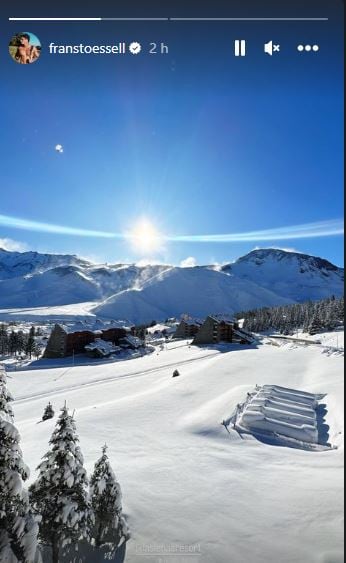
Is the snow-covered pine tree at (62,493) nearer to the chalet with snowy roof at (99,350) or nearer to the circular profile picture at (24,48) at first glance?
the circular profile picture at (24,48)

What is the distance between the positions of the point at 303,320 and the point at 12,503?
129 m

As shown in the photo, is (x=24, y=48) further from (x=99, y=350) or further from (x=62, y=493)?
(x=99, y=350)

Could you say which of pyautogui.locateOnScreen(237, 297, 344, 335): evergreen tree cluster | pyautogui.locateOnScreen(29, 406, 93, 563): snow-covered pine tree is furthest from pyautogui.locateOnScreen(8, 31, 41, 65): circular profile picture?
pyautogui.locateOnScreen(237, 297, 344, 335): evergreen tree cluster

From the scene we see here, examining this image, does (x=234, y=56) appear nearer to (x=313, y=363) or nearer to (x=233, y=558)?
(x=233, y=558)

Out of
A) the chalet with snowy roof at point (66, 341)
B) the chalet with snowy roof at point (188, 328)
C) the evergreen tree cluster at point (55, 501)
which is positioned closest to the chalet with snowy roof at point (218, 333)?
the chalet with snowy roof at point (188, 328)

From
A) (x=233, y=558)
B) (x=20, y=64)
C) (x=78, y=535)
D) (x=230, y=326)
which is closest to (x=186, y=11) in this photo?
(x=20, y=64)

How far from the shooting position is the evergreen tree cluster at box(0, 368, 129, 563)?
24.1ft

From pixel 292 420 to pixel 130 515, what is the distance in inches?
629

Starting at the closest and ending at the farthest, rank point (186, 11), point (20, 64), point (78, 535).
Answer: point (186, 11) < point (20, 64) < point (78, 535)

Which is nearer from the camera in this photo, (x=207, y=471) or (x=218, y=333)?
(x=207, y=471)

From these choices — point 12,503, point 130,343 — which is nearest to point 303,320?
point 130,343

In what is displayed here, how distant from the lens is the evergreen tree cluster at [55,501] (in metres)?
7.36

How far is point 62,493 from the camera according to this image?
941 cm

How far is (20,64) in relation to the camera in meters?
5.45
